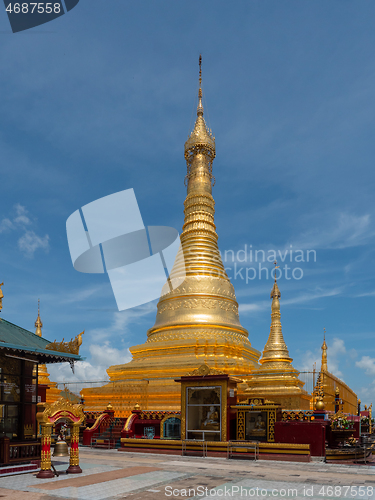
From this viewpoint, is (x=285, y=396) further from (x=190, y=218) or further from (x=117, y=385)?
(x=190, y=218)

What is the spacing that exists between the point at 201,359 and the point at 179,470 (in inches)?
571

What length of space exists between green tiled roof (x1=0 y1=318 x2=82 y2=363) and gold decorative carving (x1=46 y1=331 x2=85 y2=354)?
21cm

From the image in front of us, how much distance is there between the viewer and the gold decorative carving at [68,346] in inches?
742

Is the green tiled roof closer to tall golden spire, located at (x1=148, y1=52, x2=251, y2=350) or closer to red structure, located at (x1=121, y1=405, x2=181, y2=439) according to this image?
red structure, located at (x1=121, y1=405, x2=181, y2=439)

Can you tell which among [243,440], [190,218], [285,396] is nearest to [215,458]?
[243,440]

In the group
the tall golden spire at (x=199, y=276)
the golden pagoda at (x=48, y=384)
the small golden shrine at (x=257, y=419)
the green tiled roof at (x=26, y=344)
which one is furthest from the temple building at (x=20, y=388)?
the golden pagoda at (x=48, y=384)

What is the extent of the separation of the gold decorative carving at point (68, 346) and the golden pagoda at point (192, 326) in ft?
42.6

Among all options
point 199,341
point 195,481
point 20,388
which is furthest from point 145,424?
point 195,481

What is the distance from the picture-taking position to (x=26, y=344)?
58.8 feet

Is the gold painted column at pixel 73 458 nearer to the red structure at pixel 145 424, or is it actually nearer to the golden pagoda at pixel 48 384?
the red structure at pixel 145 424

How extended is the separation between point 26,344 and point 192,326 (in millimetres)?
18968

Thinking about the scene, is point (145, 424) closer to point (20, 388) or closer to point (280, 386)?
point (280, 386)

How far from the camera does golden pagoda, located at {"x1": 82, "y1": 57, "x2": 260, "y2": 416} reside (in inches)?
1250

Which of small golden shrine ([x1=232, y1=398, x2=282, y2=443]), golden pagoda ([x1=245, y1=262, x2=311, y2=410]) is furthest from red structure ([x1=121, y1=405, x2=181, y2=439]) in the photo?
golden pagoda ([x1=245, y1=262, x2=311, y2=410])
